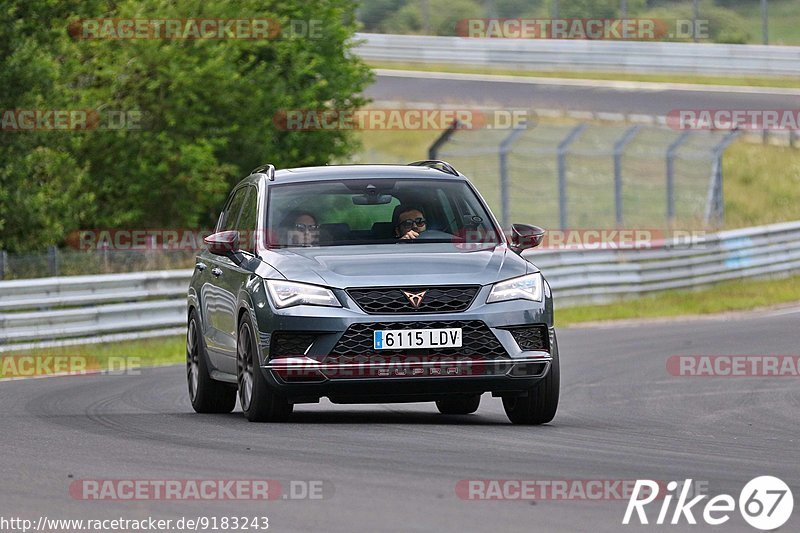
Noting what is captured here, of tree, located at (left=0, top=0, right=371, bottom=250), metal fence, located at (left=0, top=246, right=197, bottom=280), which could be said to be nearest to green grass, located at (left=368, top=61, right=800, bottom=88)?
tree, located at (left=0, top=0, right=371, bottom=250)

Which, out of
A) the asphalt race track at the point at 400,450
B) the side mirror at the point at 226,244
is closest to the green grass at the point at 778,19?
the asphalt race track at the point at 400,450

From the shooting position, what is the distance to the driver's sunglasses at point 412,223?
36.1 ft

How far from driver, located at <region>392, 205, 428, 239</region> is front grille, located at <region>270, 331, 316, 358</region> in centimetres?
122

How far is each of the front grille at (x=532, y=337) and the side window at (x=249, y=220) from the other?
1916mm

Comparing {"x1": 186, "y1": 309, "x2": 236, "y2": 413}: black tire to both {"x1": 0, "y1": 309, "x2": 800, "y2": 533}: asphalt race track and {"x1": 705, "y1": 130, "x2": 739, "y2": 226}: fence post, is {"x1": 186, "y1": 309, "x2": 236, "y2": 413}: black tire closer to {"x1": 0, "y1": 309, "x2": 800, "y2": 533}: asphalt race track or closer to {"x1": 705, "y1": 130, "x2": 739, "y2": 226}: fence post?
{"x1": 0, "y1": 309, "x2": 800, "y2": 533}: asphalt race track

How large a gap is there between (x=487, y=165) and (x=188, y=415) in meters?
27.0

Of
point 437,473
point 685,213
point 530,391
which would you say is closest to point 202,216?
point 685,213

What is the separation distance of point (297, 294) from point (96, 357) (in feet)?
31.6

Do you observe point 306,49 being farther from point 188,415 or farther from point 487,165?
point 188,415

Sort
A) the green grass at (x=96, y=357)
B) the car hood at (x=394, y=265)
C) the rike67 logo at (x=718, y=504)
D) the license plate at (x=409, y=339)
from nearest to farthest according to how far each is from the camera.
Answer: the rike67 logo at (x=718, y=504) < the license plate at (x=409, y=339) < the car hood at (x=394, y=265) < the green grass at (x=96, y=357)

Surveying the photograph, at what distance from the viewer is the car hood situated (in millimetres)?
9992

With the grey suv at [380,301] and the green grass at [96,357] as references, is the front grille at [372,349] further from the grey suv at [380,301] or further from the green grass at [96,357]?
the green grass at [96,357]

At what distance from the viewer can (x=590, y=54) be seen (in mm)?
47531

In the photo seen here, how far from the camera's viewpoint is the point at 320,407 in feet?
40.8
